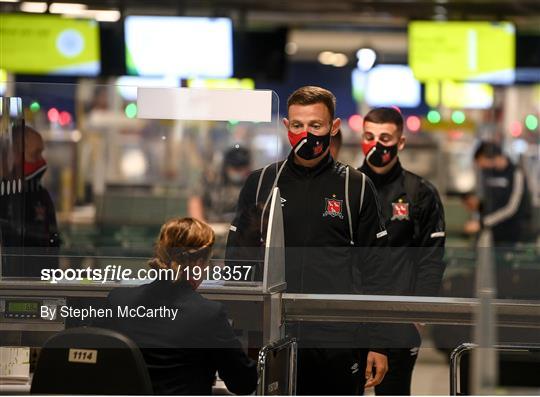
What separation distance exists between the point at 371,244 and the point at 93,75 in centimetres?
783

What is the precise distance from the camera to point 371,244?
4.52 m

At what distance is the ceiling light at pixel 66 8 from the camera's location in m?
11.4

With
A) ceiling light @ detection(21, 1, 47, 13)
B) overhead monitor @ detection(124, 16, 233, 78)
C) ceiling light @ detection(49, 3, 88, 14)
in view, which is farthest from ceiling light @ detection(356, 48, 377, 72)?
ceiling light @ detection(21, 1, 47, 13)

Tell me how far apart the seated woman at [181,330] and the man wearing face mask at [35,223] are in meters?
0.31

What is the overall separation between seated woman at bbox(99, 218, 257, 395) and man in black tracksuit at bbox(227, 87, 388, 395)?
11.3 inches

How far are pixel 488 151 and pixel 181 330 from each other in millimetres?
9495

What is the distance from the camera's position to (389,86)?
16.8m

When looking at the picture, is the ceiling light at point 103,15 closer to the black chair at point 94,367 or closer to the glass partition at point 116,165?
the glass partition at point 116,165

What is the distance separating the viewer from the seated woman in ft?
13.0

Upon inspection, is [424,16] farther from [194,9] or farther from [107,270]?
[107,270]

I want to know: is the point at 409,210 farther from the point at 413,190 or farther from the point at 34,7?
the point at 34,7

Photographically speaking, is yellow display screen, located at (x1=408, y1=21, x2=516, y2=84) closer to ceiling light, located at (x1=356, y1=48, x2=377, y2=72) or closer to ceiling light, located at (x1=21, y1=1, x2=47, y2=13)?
ceiling light, located at (x1=356, y1=48, x2=377, y2=72)

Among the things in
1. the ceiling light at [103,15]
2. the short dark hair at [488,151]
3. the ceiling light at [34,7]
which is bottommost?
the short dark hair at [488,151]

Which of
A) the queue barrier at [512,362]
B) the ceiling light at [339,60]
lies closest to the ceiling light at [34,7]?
the queue barrier at [512,362]
